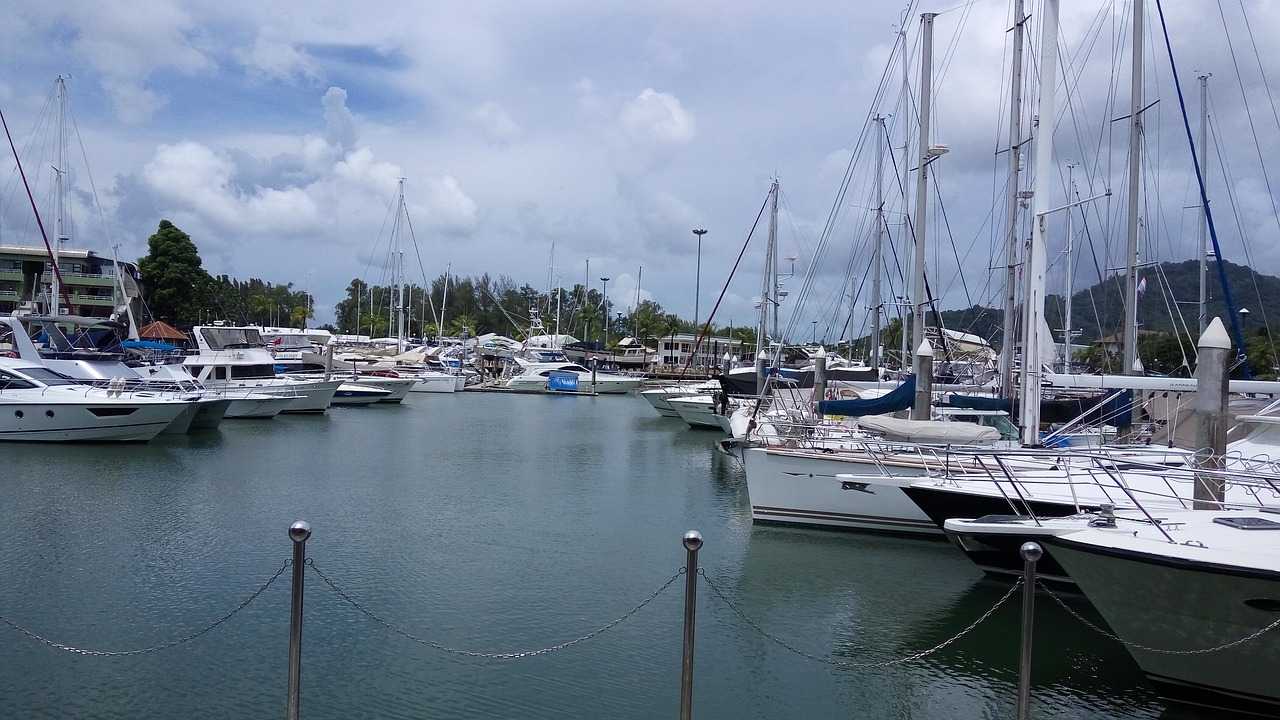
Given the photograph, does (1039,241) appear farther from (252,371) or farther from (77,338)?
(252,371)

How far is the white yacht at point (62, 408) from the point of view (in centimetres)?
2772

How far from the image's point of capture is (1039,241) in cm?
1659

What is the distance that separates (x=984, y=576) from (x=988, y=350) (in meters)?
26.8

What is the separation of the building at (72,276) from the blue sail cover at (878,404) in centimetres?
6450

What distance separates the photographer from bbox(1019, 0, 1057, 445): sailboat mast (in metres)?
16.7

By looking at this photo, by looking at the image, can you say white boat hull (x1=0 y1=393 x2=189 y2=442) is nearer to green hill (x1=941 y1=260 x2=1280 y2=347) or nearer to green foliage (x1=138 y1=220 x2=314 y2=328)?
green hill (x1=941 y1=260 x2=1280 y2=347)

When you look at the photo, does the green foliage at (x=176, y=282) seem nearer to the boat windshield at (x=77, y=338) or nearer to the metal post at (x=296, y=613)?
the boat windshield at (x=77, y=338)

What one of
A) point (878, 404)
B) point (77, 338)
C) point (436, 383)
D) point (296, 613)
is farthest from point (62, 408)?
point (436, 383)

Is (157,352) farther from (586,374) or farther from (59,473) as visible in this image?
(586,374)

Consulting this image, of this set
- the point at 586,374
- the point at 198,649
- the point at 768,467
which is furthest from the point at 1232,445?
the point at 586,374

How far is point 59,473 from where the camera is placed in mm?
23500

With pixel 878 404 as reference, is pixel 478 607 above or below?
below

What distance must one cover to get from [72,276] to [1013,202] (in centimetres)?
7351

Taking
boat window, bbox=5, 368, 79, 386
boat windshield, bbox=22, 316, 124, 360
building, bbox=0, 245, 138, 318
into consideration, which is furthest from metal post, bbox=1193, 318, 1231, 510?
building, bbox=0, 245, 138, 318
